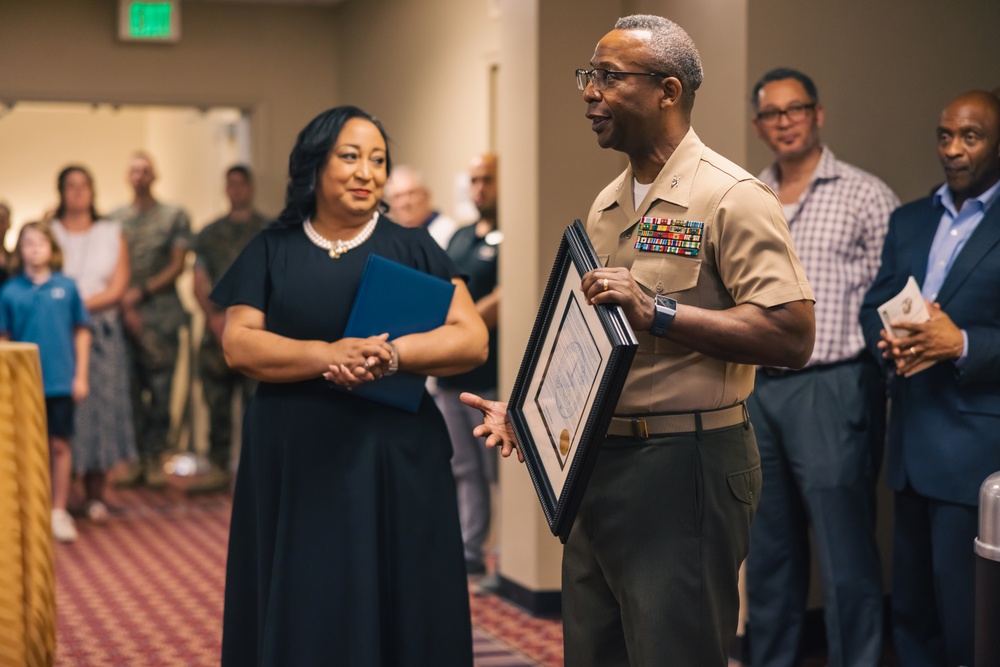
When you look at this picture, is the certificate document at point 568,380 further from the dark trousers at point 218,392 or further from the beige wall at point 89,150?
the beige wall at point 89,150

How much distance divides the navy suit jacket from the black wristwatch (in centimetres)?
182

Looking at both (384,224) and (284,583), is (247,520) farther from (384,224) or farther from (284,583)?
(384,224)

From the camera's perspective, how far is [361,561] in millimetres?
3186

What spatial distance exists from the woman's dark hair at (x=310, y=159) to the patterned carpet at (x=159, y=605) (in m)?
1.84

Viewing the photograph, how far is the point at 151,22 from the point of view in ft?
28.1

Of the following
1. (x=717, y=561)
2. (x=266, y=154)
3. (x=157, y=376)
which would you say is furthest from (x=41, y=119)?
(x=717, y=561)

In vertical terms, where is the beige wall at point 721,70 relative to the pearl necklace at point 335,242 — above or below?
above

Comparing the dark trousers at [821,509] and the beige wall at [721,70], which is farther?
the beige wall at [721,70]

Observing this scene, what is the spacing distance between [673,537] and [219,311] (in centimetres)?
620

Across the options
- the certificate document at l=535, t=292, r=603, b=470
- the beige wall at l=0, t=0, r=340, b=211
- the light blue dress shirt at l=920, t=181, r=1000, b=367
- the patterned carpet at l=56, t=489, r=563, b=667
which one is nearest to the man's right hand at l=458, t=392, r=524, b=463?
the certificate document at l=535, t=292, r=603, b=470

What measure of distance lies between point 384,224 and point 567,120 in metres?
1.79

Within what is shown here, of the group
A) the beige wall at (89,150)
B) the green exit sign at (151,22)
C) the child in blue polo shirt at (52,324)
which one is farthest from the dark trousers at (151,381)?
the beige wall at (89,150)

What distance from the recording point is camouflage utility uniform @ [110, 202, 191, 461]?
26.7 feet

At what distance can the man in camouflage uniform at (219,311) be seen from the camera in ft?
26.7
